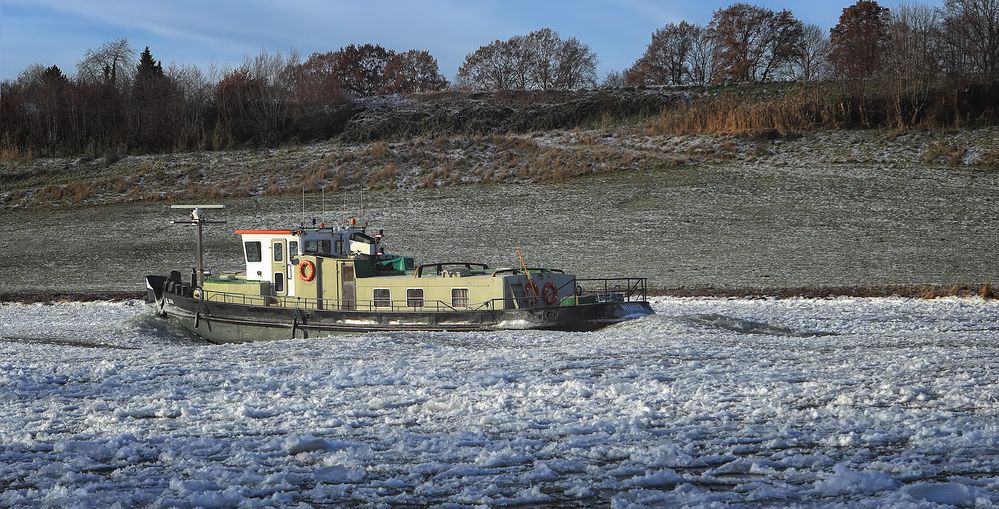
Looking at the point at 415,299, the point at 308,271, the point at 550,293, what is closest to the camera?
the point at 415,299

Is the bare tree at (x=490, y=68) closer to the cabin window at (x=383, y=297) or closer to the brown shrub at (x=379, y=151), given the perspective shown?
the brown shrub at (x=379, y=151)

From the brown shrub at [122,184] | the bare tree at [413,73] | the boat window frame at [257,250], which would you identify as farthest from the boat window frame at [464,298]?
the bare tree at [413,73]

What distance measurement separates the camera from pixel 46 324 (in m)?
23.2

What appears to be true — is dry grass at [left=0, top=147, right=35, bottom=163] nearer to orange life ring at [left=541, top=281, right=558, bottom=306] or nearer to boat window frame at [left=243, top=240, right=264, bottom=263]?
boat window frame at [left=243, top=240, right=264, bottom=263]

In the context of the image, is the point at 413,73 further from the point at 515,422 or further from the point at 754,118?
the point at 515,422

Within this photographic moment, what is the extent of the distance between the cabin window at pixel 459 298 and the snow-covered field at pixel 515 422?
3014 mm

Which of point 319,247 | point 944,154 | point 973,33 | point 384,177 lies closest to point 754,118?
point 944,154

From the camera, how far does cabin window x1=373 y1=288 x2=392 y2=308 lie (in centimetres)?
2095

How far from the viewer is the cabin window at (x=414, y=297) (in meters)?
20.7

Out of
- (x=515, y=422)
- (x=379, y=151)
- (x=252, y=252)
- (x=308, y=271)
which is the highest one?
(x=379, y=151)

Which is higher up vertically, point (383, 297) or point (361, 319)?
point (383, 297)

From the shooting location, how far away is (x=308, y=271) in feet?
71.1

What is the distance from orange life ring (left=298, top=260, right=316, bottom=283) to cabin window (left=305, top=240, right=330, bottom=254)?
18.0 inches

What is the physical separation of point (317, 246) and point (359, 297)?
1961 millimetres
